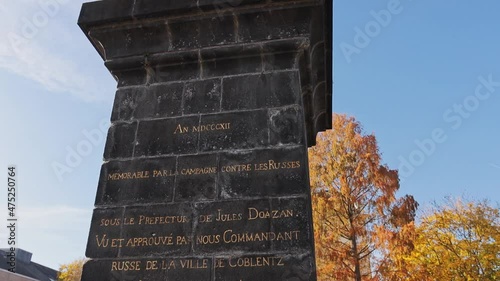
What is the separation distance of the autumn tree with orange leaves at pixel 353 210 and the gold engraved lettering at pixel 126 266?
1473 centimetres

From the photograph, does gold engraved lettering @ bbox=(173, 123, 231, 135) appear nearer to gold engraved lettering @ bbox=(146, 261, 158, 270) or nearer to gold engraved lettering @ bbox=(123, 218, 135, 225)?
gold engraved lettering @ bbox=(123, 218, 135, 225)

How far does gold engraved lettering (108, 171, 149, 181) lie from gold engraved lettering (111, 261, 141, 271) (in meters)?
0.90

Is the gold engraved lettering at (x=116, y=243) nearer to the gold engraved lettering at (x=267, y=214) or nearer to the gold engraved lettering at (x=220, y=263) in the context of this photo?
the gold engraved lettering at (x=220, y=263)

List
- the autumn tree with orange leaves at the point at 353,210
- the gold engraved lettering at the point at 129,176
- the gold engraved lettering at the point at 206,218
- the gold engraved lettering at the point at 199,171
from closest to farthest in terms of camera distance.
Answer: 1. the gold engraved lettering at the point at 206,218
2. the gold engraved lettering at the point at 199,171
3. the gold engraved lettering at the point at 129,176
4. the autumn tree with orange leaves at the point at 353,210

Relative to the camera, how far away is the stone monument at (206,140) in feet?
11.6

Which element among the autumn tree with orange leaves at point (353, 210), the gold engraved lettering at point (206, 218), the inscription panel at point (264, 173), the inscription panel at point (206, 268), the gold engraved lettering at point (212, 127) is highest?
the autumn tree with orange leaves at point (353, 210)

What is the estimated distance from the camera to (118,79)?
15.7 feet

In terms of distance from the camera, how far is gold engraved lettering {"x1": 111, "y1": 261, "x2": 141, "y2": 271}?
3594 mm

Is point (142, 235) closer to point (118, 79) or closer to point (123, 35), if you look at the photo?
point (118, 79)

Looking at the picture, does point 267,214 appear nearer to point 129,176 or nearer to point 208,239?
point 208,239

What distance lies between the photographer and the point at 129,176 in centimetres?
412

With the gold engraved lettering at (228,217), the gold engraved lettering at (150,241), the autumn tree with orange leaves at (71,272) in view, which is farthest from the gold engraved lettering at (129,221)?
the autumn tree with orange leaves at (71,272)

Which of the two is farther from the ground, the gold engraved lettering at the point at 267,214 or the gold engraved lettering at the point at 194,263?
the gold engraved lettering at the point at 267,214

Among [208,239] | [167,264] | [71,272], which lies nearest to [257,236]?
[208,239]
